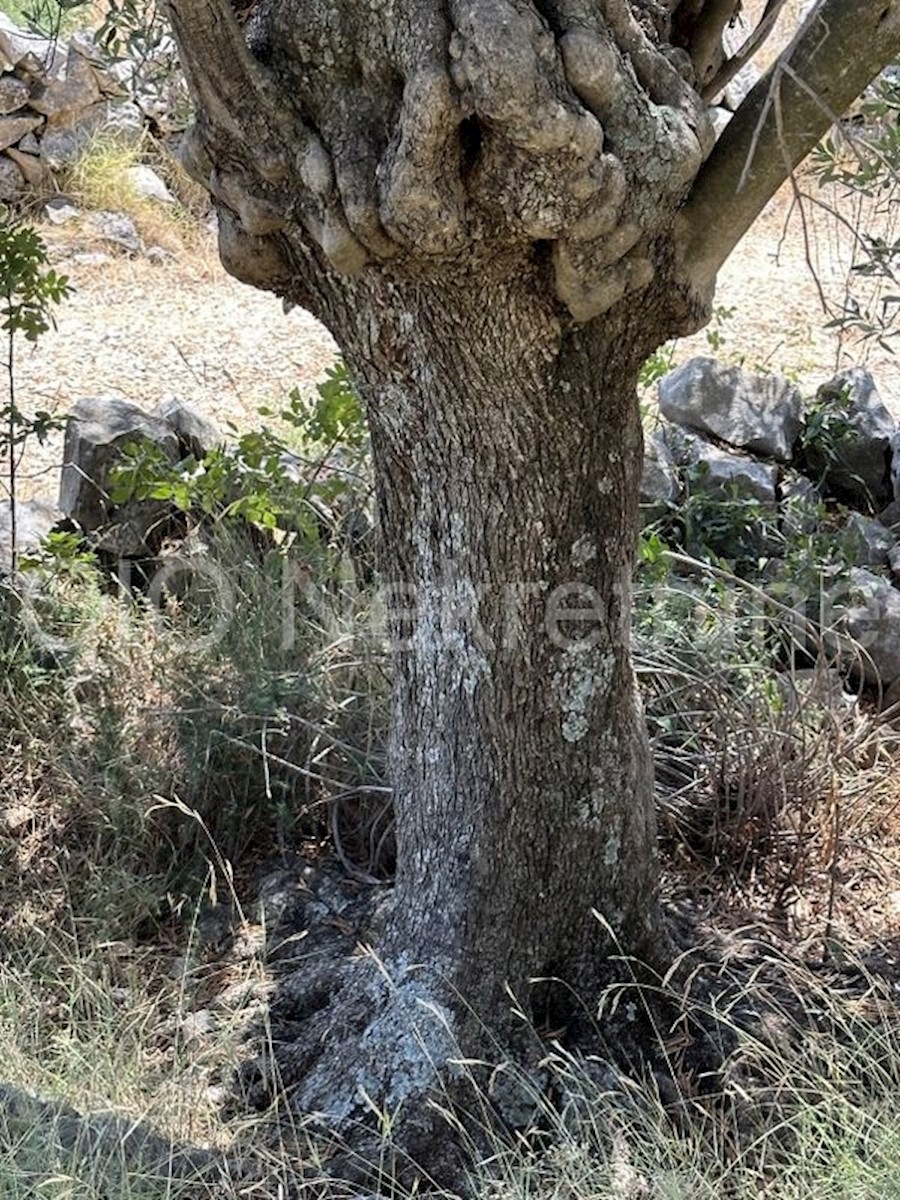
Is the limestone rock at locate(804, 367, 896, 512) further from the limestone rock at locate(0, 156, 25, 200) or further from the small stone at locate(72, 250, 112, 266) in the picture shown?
the limestone rock at locate(0, 156, 25, 200)

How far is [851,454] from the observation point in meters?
5.63

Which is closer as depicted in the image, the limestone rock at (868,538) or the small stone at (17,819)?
the small stone at (17,819)

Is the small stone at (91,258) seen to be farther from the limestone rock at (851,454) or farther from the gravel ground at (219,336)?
the limestone rock at (851,454)

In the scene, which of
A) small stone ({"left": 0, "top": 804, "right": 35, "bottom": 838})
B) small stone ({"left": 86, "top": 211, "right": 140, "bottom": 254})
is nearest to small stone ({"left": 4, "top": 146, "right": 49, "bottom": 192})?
small stone ({"left": 86, "top": 211, "right": 140, "bottom": 254})

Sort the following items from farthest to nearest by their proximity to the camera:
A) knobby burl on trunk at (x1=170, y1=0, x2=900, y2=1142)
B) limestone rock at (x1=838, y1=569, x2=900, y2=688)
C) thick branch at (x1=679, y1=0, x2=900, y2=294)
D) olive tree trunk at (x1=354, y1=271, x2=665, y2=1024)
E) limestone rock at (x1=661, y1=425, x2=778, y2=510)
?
limestone rock at (x1=661, y1=425, x2=778, y2=510)
limestone rock at (x1=838, y1=569, x2=900, y2=688)
olive tree trunk at (x1=354, y1=271, x2=665, y2=1024)
thick branch at (x1=679, y1=0, x2=900, y2=294)
knobby burl on trunk at (x1=170, y1=0, x2=900, y2=1142)

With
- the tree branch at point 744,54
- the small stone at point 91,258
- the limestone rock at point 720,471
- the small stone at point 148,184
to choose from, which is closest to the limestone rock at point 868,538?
the limestone rock at point 720,471

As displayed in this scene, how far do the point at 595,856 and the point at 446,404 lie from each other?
974 mm

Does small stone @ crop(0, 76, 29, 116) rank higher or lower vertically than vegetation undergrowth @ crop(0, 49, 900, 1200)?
higher

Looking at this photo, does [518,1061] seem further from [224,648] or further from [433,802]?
A: [224,648]

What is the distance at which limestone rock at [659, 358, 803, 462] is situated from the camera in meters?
5.56

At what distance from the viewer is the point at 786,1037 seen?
2.75m

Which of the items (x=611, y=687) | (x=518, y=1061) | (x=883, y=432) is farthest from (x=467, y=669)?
(x=883, y=432)

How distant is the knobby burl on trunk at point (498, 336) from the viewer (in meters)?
2.11

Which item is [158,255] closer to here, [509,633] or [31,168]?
[31,168]
